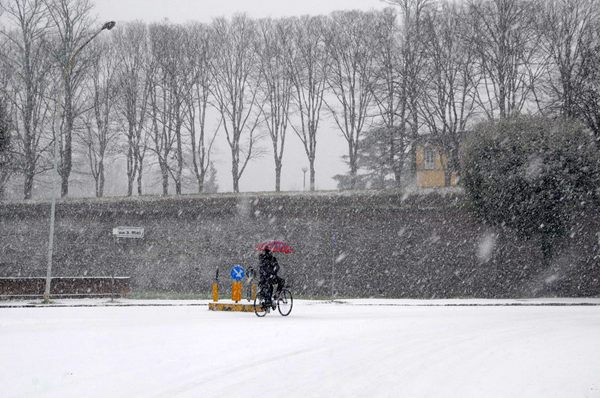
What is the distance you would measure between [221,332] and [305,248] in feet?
70.6

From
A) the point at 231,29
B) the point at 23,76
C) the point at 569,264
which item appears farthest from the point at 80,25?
the point at 569,264

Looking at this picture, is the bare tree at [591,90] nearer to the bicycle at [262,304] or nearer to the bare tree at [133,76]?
the bicycle at [262,304]

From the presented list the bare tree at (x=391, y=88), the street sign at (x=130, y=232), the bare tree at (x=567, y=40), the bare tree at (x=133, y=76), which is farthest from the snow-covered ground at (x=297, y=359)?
the bare tree at (x=133, y=76)

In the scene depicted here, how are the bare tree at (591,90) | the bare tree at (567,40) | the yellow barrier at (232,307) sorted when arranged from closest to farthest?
the yellow barrier at (232,307) → the bare tree at (591,90) → the bare tree at (567,40)

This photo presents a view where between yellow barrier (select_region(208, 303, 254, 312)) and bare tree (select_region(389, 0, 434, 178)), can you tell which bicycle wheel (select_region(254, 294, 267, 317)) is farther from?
bare tree (select_region(389, 0, 434, 178))

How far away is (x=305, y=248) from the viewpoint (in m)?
33.7

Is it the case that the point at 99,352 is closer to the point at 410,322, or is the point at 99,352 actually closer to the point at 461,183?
the point at 410,322

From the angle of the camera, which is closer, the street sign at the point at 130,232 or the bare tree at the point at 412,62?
the street sign at the point at 130,232

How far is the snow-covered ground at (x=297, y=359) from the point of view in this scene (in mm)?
6836

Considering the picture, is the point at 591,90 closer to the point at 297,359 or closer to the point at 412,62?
the point at 412,62

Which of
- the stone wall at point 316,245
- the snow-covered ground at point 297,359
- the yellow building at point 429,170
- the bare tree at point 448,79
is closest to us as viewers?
the snow-covered ground at point 297,359

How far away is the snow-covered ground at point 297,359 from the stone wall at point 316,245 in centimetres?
1752

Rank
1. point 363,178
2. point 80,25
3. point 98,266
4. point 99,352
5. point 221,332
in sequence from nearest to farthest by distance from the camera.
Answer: point 99,352 → point 221,332 → point 98,266 → point 80,25 → point 363,178

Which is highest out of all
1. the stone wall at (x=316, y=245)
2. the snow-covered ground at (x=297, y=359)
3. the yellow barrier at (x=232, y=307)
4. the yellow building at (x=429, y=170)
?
the yellow building at (x=429, y=170)
